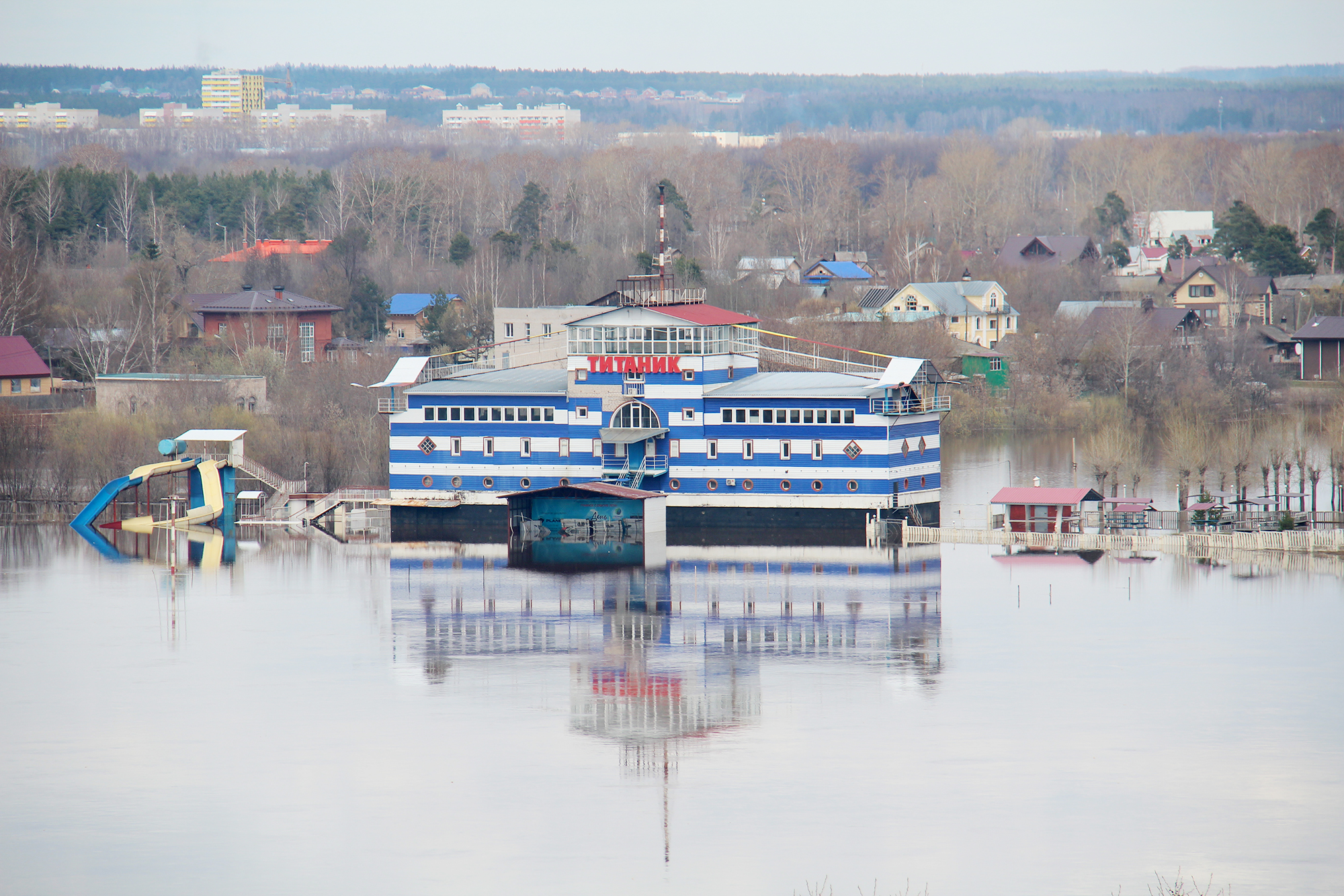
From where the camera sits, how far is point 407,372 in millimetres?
60500

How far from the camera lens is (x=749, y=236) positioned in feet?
426

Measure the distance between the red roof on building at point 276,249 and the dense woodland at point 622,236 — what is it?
1518mm

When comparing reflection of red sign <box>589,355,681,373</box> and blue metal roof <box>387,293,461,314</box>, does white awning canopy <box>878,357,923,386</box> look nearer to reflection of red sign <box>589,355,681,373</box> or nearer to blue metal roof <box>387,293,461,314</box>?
reflection of red sign <box>589,355,681,373</box>

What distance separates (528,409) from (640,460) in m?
4.05

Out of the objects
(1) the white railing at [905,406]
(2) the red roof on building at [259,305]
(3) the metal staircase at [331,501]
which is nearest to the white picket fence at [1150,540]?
(1) the white railing at [905,406]

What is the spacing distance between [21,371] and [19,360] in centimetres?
75

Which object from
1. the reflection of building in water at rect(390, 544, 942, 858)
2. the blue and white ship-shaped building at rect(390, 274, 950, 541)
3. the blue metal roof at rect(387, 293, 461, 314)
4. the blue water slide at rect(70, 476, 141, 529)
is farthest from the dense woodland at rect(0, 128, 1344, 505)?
the reflection of building in water at rect(390, 544, 942, 858)

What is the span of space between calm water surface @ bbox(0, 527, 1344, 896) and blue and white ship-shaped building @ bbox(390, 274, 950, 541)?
4.93m

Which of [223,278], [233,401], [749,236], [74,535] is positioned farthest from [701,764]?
[749,236]

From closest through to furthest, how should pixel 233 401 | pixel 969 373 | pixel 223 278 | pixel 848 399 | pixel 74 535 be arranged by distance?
pixel 848 399 → pixel 74 535 → pixel 233 401 → pixel 969 373 → pixel 223 278

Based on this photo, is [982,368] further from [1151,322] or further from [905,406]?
[905,406]

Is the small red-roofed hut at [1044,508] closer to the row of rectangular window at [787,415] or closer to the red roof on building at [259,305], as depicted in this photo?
the row of rectangular window at [787,415]

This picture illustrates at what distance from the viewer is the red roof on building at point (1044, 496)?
55.3 meters

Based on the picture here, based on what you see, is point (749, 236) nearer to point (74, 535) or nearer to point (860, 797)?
point (74, 535)
